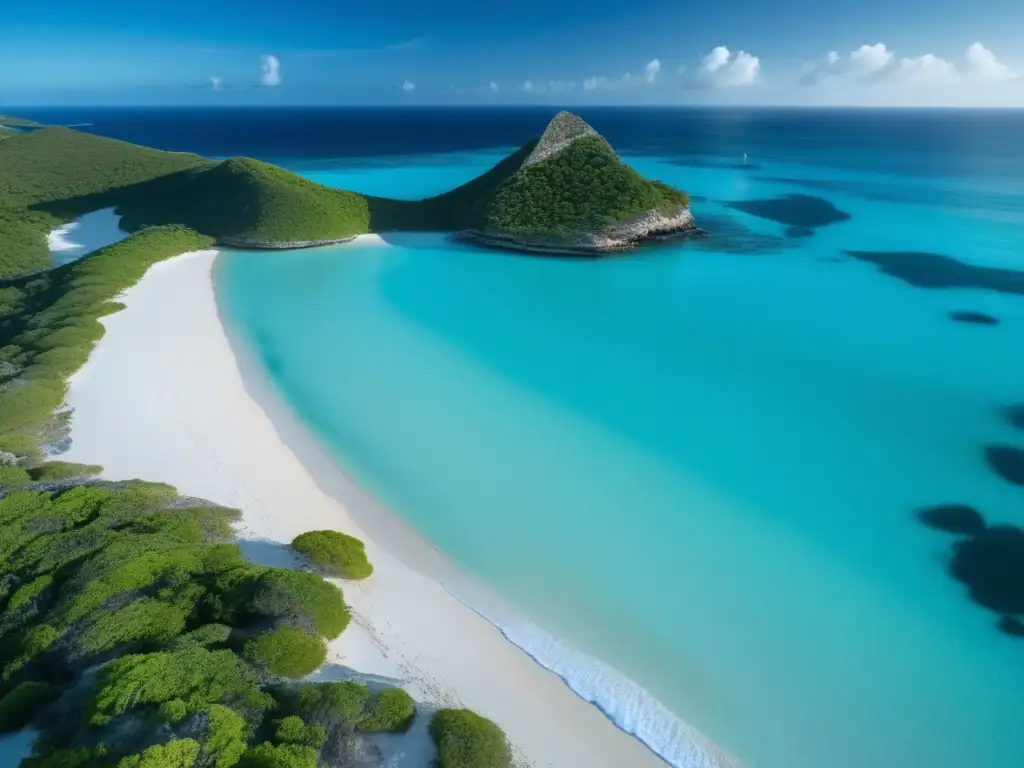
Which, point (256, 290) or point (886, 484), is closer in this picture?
point (886, 484)

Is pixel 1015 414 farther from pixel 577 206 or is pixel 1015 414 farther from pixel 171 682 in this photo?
pixel 577 206

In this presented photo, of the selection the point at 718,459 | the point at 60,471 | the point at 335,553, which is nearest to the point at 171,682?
the point at 335,553

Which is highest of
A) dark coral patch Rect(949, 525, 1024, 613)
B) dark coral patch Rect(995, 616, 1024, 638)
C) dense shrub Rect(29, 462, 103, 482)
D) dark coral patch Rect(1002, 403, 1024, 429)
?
dense shrub Rect(29, 462, 103, 482)

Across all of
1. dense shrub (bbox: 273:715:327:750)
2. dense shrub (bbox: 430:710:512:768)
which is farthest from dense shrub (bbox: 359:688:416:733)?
dense shrub (bbox: 273:715:327:750)

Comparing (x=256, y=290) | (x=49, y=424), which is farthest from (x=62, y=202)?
(x=49, y=424)

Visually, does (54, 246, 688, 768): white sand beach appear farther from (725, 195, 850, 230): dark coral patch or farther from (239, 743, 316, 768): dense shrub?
(725, 195, 850, 230): dark coral patch

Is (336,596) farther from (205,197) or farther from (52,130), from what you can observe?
(52,130)

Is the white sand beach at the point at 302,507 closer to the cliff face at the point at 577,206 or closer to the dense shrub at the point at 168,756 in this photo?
the dense shrub at the point at 168,756
